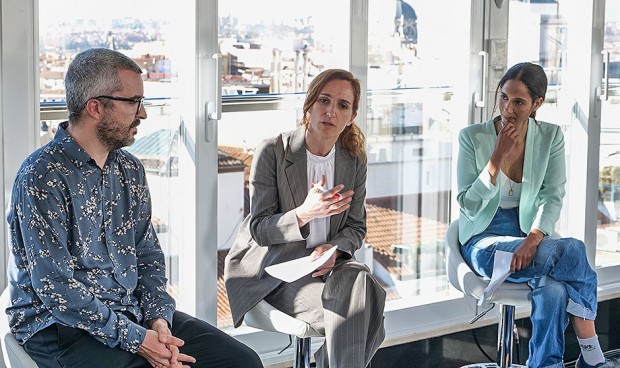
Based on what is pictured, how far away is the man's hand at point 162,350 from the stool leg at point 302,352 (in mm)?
593

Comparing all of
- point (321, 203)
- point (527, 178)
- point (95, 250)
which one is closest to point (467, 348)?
point (527, 178)

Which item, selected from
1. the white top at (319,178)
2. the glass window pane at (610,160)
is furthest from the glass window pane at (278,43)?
the glass window pane at (610,160)

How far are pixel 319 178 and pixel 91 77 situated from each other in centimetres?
104

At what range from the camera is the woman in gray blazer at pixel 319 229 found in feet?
10.3

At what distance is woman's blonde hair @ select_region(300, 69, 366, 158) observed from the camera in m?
3.43

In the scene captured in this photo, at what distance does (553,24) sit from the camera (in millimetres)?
4648

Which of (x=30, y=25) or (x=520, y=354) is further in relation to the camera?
(x=520, y=354)

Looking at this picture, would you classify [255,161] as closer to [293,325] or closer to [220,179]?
[220,179]

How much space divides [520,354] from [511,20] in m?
1.57

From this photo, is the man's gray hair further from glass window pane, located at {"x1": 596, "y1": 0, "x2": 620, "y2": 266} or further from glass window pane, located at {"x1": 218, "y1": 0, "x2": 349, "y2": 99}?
glass window pane, located at {"x1": 596, "y1": 0, "x2": 620, "y2": 266}

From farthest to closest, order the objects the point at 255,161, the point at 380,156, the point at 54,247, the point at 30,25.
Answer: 1. the point at 380,156
2. the point at 255,161
3. the point at 30,25
4. the point at 54,247

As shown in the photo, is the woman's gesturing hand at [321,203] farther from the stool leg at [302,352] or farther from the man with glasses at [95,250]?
the man with glasses at [95,250]

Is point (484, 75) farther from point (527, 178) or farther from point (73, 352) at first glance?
point (73, 352)

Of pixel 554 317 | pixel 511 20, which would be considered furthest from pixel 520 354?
pixel 511 20
